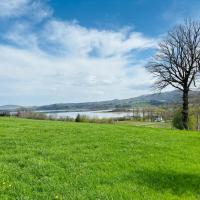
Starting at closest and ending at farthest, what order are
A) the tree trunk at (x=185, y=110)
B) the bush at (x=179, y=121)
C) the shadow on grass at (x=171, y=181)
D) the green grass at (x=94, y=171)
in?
1. the green grass at (x=94, y=171)
2. the shadow on grass at (x=171, y=181)
3. the tree trunk at (x=185, y=110)
4. the bush at (x=179, y=121)

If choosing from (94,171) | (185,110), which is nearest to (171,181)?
(94,171)

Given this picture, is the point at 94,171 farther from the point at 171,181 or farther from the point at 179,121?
the point at 179,121

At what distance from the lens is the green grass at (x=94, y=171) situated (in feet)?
22.2

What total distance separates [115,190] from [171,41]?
32398mm

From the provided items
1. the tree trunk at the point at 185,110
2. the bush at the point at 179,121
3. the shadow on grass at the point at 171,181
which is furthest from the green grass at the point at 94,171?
the bush at the point at 179,121

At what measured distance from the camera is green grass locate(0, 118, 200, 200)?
6.77m

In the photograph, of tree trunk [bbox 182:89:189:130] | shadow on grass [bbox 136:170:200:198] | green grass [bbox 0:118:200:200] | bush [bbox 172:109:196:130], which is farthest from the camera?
bush [bbox 172:109:196:130]

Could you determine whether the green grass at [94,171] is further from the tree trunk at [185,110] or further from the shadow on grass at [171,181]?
the tree trunk at [185,110]

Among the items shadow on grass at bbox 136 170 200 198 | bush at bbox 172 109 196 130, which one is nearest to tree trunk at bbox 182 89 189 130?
bush at bbox 172 109 196 130

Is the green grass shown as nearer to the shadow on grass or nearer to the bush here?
the shadow on grass

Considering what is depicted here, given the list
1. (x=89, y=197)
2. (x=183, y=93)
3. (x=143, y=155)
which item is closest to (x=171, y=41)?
(x=183, y=93)

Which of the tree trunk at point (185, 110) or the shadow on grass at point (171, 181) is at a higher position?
the tree trunk at point (185, 110)

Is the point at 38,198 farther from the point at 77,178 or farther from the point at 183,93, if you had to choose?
the point at 183,93

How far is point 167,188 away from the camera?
7.61 meters
